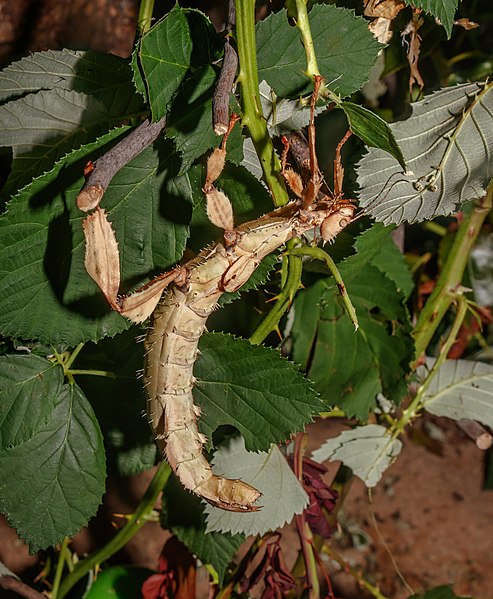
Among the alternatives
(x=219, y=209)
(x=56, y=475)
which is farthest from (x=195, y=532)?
(x=219, y=209)

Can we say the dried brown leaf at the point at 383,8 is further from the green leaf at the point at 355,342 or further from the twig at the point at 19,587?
the twig at the point at 19,587

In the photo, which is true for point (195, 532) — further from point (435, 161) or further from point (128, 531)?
point (435, 161)

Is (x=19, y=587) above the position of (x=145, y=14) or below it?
below

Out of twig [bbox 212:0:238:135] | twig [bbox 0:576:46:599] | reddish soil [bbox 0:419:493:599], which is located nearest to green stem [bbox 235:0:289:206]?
twig [bbox 212:0:238:135]

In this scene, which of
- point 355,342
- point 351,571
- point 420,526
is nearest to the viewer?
point 355,342

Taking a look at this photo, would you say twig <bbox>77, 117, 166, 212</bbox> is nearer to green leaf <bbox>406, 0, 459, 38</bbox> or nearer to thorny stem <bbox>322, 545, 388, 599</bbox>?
green leaf <bbox>406, 0, 459, 38</bbox>

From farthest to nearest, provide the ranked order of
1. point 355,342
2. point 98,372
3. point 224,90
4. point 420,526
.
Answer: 1. point 420,526
2. point 355,342
3. point 98,372
4. point 224,90

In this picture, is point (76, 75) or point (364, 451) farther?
point (364, 451)
